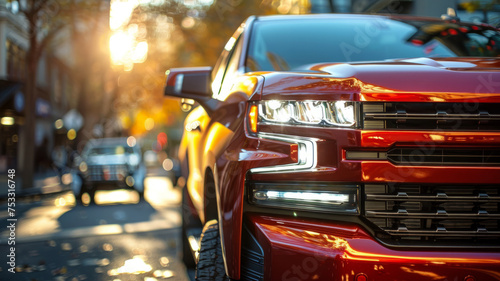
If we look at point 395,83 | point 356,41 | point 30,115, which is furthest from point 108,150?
point 395,83

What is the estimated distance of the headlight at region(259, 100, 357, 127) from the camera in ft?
8.86

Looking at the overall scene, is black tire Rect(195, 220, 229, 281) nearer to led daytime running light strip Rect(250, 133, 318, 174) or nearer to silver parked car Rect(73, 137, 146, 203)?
led daytime running light strip Rect(250, 133, 318, 174)

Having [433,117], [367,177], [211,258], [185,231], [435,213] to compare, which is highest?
[433,117]

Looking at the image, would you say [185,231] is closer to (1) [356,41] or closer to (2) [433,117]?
(1) [356,41]

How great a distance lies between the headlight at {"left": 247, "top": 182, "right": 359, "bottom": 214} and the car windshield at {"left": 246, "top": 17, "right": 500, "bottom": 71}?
116 centimetres

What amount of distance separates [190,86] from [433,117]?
5.87 feet

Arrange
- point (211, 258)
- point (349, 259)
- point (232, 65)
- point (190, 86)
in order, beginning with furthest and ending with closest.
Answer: point (232, 65), point (190, 86), point (211, 258), point (349, 259)

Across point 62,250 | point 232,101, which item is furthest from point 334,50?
point 62,250

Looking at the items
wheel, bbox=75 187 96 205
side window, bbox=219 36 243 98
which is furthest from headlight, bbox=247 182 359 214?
wheel, bbox=75 187 96 205

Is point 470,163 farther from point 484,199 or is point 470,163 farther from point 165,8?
point 165,8

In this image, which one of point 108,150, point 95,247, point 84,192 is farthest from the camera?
point 108,150

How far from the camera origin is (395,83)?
2705 millimetres

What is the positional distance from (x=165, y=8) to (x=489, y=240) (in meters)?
22.4

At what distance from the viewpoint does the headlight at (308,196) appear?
267 cm
